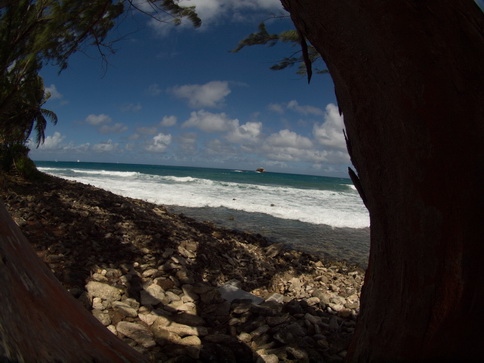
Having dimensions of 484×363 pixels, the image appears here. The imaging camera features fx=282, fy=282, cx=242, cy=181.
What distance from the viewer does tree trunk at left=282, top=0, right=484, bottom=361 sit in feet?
3.20

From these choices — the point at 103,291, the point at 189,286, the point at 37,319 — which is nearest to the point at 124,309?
the point at 103,291

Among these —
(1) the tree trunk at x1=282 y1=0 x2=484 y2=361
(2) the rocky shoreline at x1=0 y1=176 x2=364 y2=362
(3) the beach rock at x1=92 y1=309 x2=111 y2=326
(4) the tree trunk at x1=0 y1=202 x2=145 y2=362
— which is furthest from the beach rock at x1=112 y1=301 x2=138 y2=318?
(1) the tree trunk at x1=282 y1=0 x2=484 y2=361

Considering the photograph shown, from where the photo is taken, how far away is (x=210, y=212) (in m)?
10.4

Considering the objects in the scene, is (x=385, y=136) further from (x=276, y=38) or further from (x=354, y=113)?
(x=276, y=38)

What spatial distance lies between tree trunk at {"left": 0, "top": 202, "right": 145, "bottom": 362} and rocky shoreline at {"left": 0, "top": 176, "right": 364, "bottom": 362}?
1008 millimetres

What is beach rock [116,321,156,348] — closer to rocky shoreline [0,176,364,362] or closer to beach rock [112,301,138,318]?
rocky shoreline [0,176,364,362]

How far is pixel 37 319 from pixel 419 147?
1487 mm

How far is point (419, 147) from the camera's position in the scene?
1049 mm

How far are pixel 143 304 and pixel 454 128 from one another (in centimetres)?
277

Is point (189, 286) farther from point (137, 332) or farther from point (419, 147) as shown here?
point (419, 147)

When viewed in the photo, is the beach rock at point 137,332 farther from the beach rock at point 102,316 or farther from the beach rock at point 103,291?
the beach rock at point 103,291

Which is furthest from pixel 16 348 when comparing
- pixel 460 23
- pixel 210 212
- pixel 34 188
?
pixel 210 212

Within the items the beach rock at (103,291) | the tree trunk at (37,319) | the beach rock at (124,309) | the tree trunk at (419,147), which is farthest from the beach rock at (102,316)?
the tree trunk at (419,147)

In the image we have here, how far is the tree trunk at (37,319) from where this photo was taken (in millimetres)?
870
